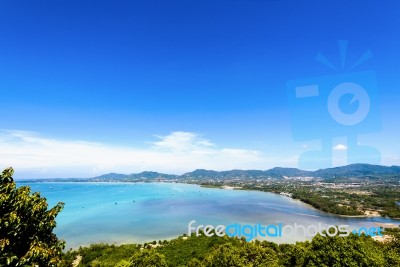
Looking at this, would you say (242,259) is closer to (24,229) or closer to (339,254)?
Answer: (339,254)

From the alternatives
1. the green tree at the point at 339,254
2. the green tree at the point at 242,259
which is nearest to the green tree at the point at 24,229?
the green tree at the point at 242,259

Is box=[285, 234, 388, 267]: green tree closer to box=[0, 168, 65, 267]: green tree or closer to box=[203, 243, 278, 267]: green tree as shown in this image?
box=[203, 243, 278, 267]: green tree

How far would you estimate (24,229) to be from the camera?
4.68 metres

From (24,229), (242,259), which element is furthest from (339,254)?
(24,229)

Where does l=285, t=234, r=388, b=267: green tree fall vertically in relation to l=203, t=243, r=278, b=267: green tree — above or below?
above

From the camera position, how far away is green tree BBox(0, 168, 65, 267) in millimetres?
4312

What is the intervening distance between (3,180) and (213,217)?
5040cm

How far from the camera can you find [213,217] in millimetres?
52156

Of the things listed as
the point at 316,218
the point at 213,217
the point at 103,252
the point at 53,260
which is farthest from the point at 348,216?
the point at 53,260

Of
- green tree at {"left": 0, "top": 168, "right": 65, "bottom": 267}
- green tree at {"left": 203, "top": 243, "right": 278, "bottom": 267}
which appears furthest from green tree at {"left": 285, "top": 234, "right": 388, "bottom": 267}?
green tree at {"left": 0, "top": 168, "right": 65, "bottom": 267}

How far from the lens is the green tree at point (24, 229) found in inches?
170

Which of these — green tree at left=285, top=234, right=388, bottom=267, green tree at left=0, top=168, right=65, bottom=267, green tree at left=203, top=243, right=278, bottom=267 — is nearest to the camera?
green tree at left=0, top=168, right=65, bottom=267

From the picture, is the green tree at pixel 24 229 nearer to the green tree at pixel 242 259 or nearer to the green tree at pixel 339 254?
the green tree at pixel 242 259

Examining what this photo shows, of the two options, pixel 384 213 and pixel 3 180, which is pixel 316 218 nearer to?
pixel 384 213
